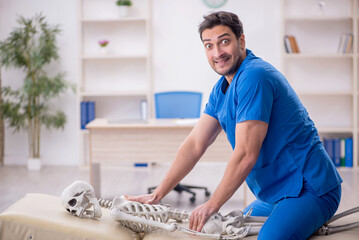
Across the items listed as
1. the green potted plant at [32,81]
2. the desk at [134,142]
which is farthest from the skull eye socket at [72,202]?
the green potted plant at [32,81]

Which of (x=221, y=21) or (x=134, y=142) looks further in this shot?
(x=134, y=142)

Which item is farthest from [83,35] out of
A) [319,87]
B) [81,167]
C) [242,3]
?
[319,87]

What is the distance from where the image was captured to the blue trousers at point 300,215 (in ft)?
4.81

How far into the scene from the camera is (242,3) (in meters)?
5.16

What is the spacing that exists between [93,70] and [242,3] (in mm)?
1827

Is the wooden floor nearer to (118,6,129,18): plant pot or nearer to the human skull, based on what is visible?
(118,6,129,18): plant pot

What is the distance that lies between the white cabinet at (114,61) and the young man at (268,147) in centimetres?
356

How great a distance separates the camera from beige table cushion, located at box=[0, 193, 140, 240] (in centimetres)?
159

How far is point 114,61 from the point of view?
5328 mm

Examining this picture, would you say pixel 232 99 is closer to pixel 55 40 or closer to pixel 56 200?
pixel 56 200

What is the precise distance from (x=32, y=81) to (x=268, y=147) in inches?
151

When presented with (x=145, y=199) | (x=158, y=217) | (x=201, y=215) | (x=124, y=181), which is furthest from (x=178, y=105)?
(x=201, y=215)

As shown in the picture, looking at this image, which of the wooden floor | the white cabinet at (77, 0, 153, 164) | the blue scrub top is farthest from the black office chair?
the blue scrub top

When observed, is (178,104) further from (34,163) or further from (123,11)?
(34,163)
